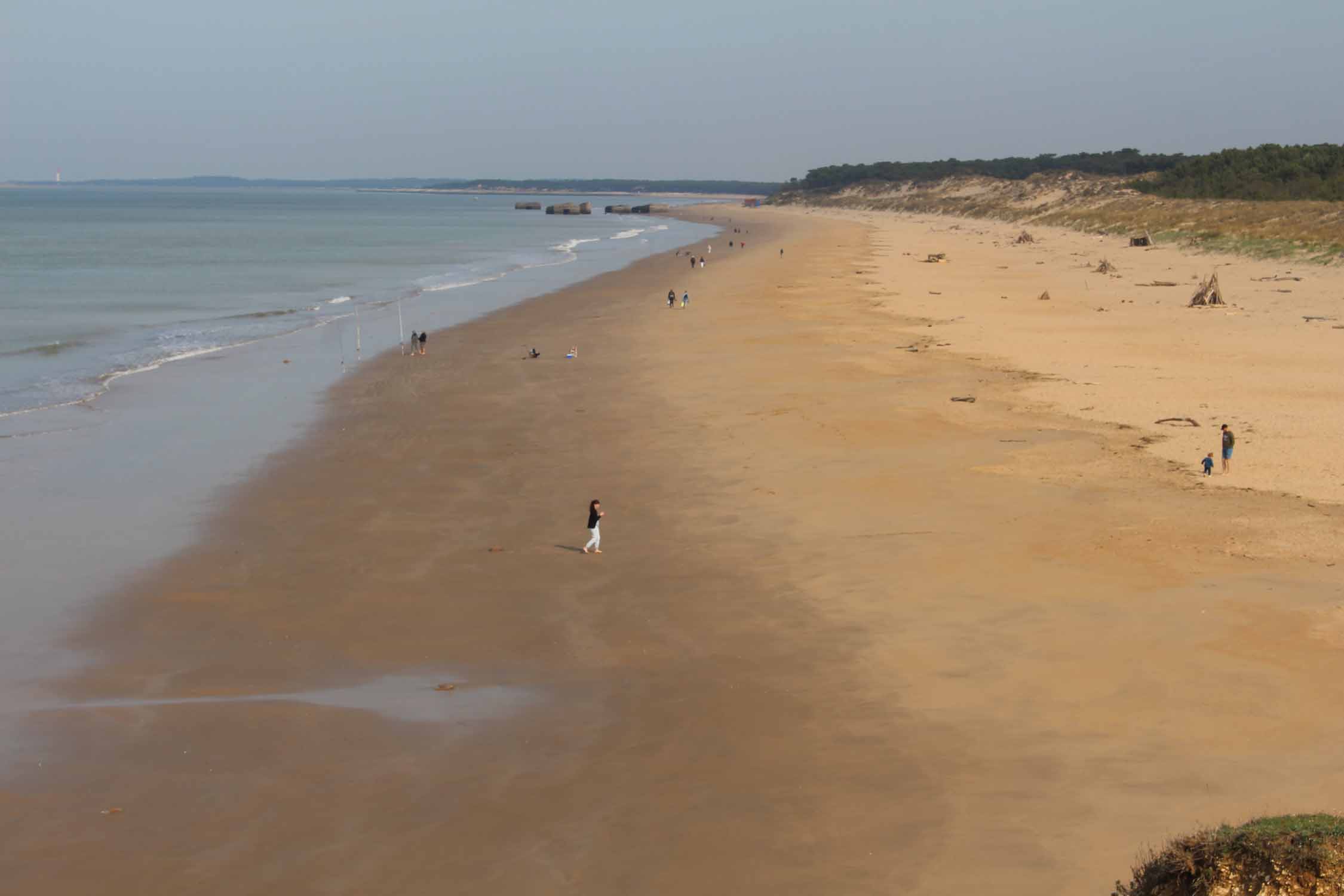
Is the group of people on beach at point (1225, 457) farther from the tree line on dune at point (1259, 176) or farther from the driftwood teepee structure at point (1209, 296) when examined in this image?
the tree line on dune at point (1259, 176)

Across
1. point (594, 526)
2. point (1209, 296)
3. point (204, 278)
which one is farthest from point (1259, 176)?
point (594, 526)

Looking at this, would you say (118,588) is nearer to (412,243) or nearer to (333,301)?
(333,301)

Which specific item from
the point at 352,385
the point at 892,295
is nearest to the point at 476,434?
the point at 352,385

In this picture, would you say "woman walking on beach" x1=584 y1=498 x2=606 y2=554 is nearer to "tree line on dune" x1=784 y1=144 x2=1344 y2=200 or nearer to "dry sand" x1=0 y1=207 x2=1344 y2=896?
"dry sand" x1=0 y1=207 x2=1344 y2=896

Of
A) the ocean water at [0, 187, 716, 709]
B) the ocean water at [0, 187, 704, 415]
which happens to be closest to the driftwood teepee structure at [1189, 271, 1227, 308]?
the ocean water at [0, 187, 716, 709]

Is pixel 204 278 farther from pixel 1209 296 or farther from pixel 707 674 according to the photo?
pixel 707 674

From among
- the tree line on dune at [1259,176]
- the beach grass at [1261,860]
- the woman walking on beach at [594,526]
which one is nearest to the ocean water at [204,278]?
the woman walking on beach at [594,526]
